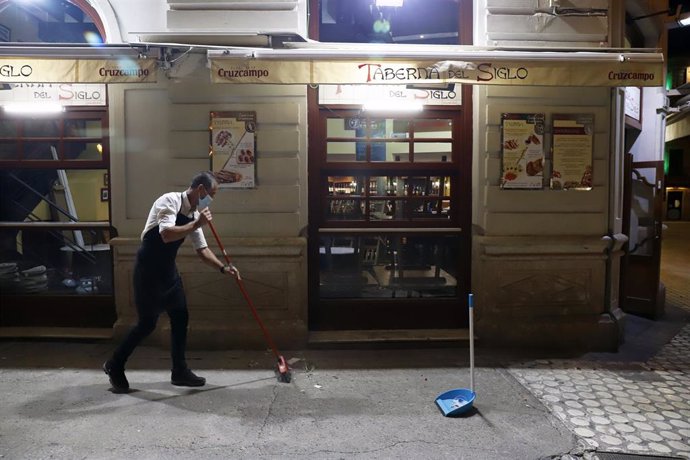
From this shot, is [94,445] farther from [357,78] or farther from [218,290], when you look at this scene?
[357,78]

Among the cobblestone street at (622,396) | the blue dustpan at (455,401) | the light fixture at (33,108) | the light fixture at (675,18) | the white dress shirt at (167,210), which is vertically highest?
the light fixture at (675,18)

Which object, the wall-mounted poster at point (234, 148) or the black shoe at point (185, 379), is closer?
the black shoe at point (185, 379)

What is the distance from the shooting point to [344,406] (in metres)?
4.13

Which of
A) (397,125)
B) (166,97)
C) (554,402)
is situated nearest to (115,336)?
(166,97)

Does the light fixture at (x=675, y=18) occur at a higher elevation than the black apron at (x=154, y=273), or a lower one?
higher

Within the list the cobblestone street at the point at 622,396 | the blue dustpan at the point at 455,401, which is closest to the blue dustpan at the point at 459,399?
the blue dustpan at the point at 455,401

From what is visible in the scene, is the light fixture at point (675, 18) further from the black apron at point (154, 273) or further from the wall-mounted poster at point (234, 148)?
the black apron at point (154, 273)

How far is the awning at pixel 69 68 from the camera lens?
485 cm

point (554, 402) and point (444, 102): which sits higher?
point (444, 102)

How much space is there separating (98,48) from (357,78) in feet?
8.55

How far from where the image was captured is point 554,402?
4238 millimetres

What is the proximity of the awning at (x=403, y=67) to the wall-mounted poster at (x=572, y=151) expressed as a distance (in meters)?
0.73

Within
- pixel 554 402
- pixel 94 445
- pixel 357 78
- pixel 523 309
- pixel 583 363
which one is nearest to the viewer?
pixel 94 445

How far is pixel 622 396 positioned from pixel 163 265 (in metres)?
4.18
